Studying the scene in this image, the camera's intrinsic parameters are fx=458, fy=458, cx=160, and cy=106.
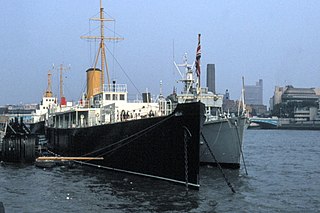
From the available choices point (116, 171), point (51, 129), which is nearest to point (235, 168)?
point (116, 171)

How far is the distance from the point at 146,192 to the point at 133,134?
18.8ft

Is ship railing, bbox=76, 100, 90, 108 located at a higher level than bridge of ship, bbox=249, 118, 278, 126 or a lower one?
higher

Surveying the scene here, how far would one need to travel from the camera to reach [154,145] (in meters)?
28.0

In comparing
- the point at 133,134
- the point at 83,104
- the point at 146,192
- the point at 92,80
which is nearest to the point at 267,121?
the point at 92,80

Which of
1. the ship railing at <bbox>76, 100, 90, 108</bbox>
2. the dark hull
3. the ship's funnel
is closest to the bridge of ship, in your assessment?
the ship's funnel

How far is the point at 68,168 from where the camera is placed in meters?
37.9

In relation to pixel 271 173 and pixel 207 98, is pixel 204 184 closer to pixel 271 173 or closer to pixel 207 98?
pixel 271 173

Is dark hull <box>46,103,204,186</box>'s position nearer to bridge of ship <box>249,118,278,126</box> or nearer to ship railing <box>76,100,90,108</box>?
ship railing <box>76,100,90,108</box>

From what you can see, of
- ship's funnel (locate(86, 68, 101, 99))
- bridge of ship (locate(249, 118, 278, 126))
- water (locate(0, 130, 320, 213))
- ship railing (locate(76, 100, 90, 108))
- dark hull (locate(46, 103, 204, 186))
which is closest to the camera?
water (locate(0, 130, 320, 213))

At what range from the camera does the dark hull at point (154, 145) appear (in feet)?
82.7

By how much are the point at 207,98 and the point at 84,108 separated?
36.6ft

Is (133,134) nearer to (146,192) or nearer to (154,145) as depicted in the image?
(154,145)

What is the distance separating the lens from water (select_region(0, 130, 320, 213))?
2186 cm

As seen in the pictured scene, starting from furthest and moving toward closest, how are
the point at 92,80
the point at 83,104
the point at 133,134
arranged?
1. the point at 92,80
2. the point at 83,104
3. the point at 133,134
